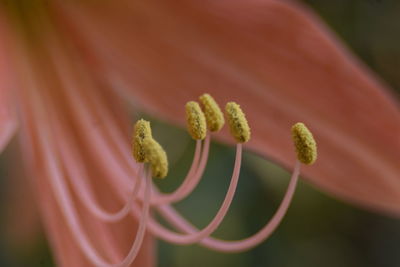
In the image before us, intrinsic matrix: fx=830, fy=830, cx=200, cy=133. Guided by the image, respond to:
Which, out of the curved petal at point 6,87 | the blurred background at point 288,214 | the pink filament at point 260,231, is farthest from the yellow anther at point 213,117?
the blurred background at point 288,214

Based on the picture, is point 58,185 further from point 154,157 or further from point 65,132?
point 154,157

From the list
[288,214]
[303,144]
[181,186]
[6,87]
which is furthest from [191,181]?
[288,214]

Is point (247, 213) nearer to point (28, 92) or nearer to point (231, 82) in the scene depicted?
point (231, 82)

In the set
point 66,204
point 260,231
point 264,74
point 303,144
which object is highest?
point 264,74

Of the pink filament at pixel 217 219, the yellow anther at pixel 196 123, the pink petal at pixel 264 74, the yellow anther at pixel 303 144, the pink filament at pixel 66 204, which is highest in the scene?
the pink petal at pixel 264 74

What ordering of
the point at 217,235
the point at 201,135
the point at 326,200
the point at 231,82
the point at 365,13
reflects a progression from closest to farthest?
the point at 201,135 < the point at 231,82 < the point at 365,13 < the point at 217,235 < the point at 326,200

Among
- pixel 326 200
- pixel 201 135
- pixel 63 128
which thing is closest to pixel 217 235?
pixel 326 200

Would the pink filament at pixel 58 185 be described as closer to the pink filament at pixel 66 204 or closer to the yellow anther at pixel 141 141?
the pink filament at pixel 66 204
